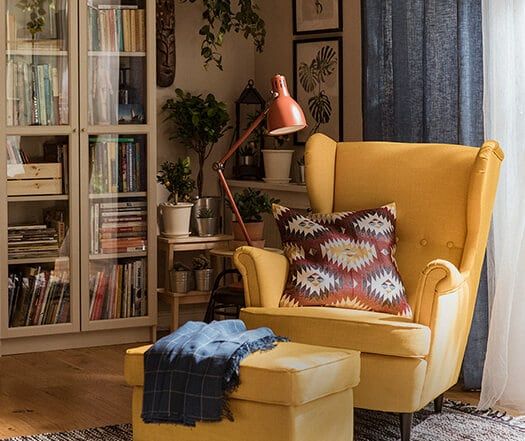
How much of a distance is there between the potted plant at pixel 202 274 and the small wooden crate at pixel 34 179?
0.83m

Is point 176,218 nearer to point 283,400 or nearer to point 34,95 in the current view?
point 34,95

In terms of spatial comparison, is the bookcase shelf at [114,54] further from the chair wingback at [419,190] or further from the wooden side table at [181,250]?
the chair wingback at [419,190]

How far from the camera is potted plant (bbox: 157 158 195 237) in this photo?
5.44 m

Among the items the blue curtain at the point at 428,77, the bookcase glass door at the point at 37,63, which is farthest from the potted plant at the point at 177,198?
the blue curtain at the point at 428,77

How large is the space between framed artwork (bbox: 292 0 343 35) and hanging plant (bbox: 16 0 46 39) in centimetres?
142

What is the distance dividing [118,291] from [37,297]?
16.5 inches

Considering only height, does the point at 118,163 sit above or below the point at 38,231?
above

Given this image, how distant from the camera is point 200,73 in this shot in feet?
19.8

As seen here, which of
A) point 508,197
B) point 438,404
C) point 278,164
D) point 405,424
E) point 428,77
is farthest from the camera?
point 278,164

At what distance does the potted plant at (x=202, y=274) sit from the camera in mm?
5594

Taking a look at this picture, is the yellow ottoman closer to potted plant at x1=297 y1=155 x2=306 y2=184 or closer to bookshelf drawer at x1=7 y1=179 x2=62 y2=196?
bookshelf drawer at x1=7 y1=179 x2=62 y2=196

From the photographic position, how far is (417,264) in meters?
4.23

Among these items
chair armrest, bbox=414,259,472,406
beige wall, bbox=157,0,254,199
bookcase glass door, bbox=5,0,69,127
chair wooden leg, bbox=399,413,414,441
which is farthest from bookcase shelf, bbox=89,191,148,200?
chair wooden leg, bbox=399,413,414,441

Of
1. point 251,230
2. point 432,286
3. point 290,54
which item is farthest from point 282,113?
point 290,54
